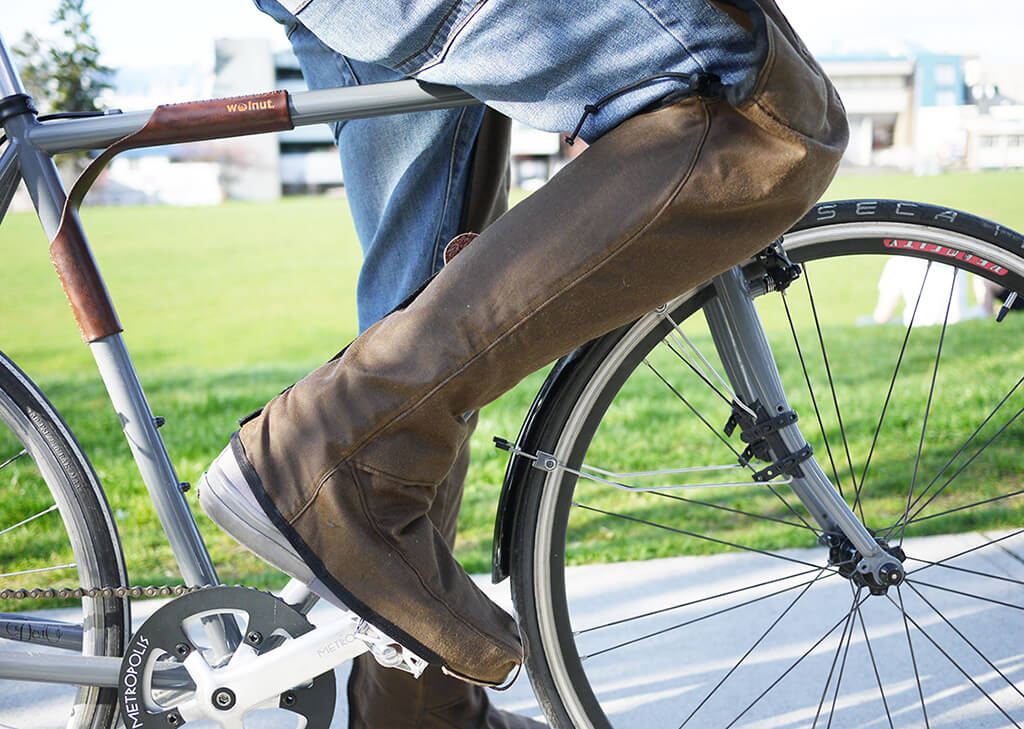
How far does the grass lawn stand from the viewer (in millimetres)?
2912

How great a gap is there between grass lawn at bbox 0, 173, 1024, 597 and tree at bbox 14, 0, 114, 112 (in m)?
0.26

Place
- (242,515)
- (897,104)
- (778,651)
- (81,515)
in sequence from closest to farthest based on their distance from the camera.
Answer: (242,515)
(81,515)
(778,651)
(897,104)

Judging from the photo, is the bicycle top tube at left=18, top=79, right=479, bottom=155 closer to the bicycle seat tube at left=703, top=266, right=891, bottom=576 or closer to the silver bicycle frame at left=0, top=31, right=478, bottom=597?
the silver bicycle frame at left=0, top=31, right=478, bottom=597

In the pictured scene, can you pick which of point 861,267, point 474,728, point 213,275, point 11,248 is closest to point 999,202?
point 861,267

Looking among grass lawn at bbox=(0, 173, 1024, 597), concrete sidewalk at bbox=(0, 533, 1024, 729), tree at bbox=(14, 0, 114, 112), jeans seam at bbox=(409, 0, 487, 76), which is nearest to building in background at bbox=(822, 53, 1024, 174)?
grass lawn at bbox=(0, 173, 1024, 597)

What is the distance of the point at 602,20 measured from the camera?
0.95 metres

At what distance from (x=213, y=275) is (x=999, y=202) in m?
13.6

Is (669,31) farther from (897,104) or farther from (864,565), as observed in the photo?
(897,104)

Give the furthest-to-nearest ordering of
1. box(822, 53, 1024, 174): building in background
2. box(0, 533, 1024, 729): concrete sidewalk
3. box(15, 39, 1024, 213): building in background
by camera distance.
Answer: box(822, 53, 1024, 174): building in background < box(15, 39, 1024, 213): building in background < box(0, 533, 1024, 729): concrete sidewalk

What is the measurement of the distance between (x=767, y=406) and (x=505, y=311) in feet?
1.46

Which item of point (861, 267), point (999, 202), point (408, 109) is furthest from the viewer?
point (999, 202)

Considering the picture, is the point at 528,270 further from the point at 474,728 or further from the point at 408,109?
the point at 474,728

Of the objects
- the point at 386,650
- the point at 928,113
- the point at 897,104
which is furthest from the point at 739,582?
the point at 928,113

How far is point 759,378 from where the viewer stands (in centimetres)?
125
